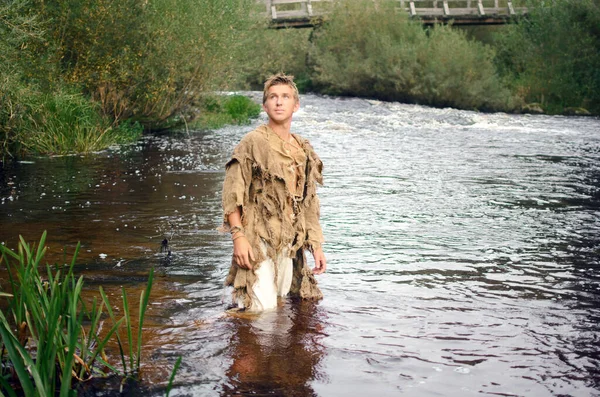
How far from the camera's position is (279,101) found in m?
5.97

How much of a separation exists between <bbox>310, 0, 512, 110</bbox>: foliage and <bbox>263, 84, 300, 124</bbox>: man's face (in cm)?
2966

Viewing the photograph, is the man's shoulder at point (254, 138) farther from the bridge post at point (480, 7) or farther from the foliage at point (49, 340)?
the bridge post at point (480, 7)

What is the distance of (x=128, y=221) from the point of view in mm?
10344

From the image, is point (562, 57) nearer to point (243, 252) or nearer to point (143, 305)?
point (243, 252)

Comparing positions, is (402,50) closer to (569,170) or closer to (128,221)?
(569,170)

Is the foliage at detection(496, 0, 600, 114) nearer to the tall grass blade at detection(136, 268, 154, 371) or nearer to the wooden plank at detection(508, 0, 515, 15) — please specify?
the wooden plank at detection(508, 0, 515, 15)

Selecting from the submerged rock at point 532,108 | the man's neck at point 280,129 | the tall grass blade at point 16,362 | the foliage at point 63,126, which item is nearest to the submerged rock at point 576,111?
the submerged rock at point 532,108

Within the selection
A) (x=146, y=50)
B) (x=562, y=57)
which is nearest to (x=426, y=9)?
(x=562, y=57)

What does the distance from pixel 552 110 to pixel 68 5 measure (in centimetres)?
2245

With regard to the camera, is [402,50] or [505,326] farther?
[402,50]

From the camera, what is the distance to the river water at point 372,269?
5328 millimetres

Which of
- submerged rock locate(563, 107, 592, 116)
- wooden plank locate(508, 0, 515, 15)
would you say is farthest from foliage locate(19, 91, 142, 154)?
wooden plank locate(508, 0, 515, 15)

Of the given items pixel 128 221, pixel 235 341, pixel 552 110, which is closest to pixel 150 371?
pixel 235 341

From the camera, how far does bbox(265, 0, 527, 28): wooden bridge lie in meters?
43.7
